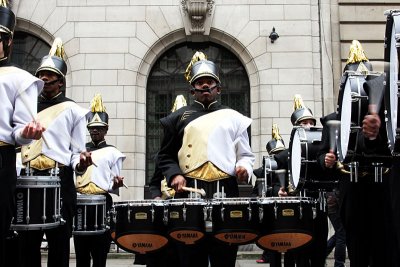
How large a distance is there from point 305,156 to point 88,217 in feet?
9.75

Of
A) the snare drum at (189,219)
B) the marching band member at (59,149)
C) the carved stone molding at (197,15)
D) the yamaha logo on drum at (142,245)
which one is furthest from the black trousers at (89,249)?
the carved stone molding at (197,15)

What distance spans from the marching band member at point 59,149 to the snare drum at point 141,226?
850 mm

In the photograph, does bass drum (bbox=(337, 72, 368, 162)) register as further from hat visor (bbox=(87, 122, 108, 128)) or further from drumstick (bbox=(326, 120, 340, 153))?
hat visor (bbox=(87, 122, 108, 128))

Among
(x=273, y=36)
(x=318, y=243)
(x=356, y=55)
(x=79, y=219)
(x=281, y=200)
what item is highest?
(x=273, y=36)

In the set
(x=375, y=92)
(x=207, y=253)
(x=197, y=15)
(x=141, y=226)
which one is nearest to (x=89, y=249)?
(x=141, y=226)

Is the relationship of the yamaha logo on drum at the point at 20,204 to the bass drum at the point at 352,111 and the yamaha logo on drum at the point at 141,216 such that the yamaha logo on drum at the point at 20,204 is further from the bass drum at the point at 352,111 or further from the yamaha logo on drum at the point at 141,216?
the bass drum at the point at 352,111

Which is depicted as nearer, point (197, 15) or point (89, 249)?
point (89, 249)

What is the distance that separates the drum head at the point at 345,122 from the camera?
5789 mm

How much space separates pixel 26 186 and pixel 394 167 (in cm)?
316

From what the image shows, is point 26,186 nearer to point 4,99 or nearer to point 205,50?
point 4,99

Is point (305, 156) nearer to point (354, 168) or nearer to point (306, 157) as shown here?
point (306, 157)

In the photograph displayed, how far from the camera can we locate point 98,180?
9.32 m

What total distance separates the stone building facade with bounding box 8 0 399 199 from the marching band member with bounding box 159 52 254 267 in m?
8.95

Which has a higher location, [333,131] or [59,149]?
[333,131]
